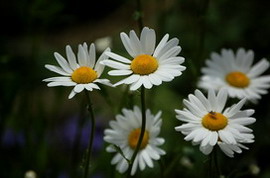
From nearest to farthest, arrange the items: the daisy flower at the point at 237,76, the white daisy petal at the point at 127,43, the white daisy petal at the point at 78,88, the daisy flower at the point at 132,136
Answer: the white daisy petal at the point at 78,88 < the white daisy petal at the point at 127,43 < the daisy flower at the point at 132,136 < the daisy flower at the point at 237,76

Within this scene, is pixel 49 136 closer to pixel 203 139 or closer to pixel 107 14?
pixel 203 139

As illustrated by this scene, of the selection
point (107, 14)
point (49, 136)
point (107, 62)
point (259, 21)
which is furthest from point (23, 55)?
point (107, 62)

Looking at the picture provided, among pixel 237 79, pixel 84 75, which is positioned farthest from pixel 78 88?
pixel 237 79

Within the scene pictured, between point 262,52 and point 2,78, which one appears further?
point 262,52

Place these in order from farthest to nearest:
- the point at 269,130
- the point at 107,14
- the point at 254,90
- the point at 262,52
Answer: the point at 107,14 < the point at 262,52 < the point at 269,130 < the point at 254,90

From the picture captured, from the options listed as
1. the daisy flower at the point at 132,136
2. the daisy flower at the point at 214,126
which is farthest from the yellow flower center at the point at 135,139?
the daisy flower at the point at 214,126

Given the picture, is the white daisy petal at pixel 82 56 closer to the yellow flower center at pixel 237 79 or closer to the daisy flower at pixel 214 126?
the daisy flower at pixel 214 126
